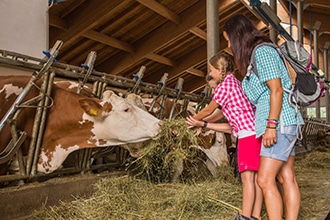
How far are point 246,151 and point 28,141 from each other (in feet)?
5.92

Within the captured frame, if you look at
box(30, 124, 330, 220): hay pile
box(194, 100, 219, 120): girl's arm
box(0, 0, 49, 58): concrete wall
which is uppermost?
box(0, 0, 49, 58): concrete wall

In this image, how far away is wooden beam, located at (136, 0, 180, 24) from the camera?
396 inches

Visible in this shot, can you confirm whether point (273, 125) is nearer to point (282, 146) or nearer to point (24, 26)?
point (282, 146)

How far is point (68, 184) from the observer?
347cm

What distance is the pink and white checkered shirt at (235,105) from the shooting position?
2834 millimetres

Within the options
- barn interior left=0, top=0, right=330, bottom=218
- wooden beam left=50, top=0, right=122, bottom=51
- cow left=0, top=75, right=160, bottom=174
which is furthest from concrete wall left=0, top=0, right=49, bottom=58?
wooden beam left=50, top=0, right=122, bottom=51

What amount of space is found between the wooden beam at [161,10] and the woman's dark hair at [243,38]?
7274 mm

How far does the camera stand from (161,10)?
10742 mm

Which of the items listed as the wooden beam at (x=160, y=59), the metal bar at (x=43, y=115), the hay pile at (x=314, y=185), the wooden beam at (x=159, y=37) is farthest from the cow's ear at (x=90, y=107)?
the wooden beam at (x=160, y=59)

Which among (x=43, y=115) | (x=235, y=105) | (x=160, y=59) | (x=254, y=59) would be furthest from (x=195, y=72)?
(x=254, y=59)

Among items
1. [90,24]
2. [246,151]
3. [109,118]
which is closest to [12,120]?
[109,118]

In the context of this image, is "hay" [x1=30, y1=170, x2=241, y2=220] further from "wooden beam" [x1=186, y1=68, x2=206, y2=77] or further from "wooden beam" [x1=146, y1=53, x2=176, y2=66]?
"wooden beam" [x1=186, y1=68, x2=206, y2=77]

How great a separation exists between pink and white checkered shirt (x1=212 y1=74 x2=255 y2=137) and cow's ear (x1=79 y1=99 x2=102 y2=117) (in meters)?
1.14

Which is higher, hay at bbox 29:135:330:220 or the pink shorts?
the pink shorts
